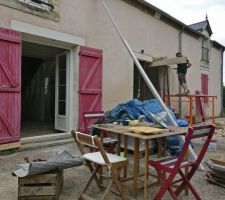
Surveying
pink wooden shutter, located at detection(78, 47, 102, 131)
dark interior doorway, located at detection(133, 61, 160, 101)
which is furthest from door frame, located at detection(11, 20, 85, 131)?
dark interior doorway, located at detection(133, 61, 160, 101)

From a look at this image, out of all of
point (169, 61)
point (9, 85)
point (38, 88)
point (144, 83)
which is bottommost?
point (9, 85)

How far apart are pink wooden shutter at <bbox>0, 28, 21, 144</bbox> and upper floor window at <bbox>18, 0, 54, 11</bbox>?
782mm

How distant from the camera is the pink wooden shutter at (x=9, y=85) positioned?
15.6ft

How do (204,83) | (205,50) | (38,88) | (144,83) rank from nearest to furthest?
(38,88), (144,83), (204,83), (205,50)

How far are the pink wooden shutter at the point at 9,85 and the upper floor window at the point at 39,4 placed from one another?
0.78 m

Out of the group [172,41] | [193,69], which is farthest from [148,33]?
[193,69]

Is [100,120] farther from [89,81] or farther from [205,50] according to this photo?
[205,50]

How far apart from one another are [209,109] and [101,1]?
897cm

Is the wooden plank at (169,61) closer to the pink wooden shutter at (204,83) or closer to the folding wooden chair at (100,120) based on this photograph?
the folding wooden chair at (100,120)

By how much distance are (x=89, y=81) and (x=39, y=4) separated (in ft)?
6.98

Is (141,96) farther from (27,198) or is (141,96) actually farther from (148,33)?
(27,198)

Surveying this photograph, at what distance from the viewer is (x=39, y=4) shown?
558cm

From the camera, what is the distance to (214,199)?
3.01 metres

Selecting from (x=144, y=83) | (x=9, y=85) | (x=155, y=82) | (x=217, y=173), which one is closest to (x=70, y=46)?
(x=9, y=85)
